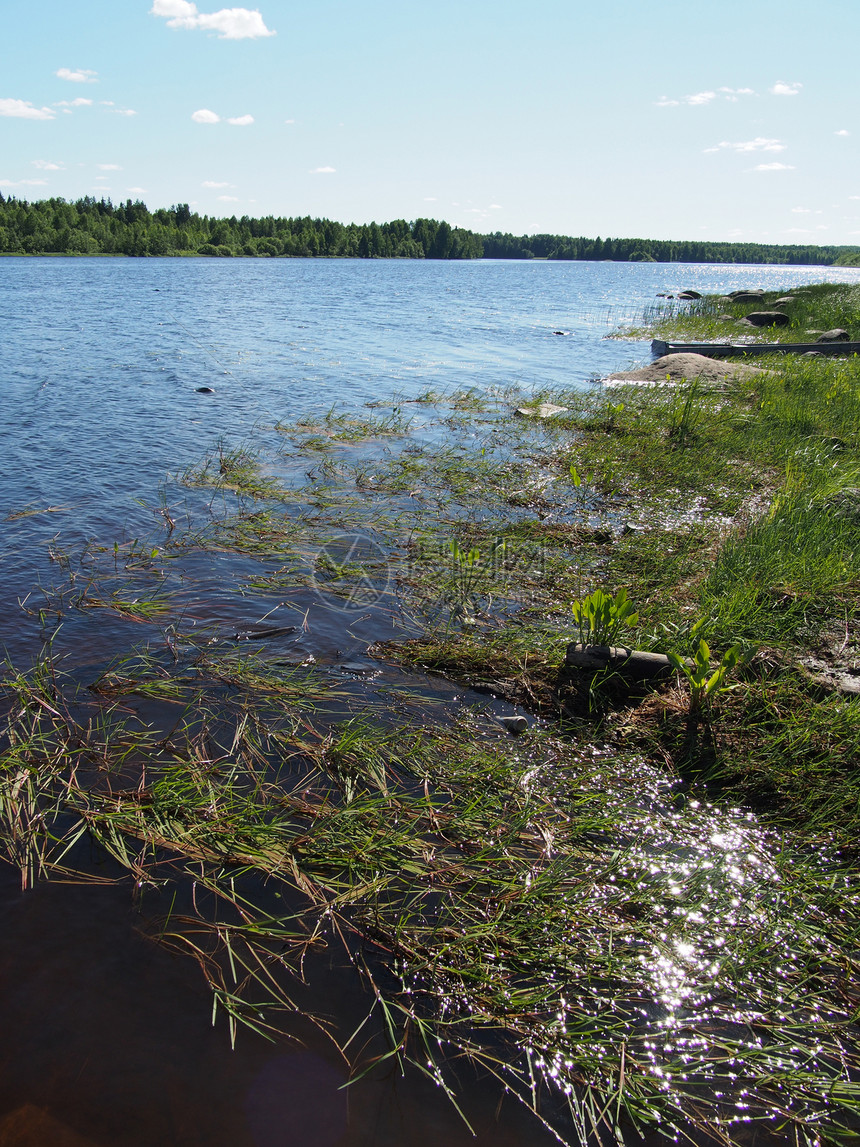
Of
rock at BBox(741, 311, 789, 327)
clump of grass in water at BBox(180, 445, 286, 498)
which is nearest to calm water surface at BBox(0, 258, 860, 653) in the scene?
clump of grass in water at BBox(180, 445, 286, 498)

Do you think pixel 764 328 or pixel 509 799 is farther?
pixel 764 328

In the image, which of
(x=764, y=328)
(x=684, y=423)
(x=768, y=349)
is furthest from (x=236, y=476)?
(x=764, y=328)

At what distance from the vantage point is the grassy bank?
9.48 feet

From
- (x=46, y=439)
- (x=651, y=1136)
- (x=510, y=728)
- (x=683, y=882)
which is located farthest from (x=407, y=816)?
(x=46, y=439)

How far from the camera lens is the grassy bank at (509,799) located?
2.89m

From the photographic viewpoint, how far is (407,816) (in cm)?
397

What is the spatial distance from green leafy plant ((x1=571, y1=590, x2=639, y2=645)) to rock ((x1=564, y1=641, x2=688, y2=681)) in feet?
0.44

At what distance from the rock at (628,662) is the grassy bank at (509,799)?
0.11 meters

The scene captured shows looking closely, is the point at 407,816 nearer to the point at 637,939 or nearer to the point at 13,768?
the point at 637,939

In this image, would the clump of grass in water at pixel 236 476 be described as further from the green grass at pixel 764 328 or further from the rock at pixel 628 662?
the green grass at pixel 764 328

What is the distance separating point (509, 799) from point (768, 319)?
3254 cm

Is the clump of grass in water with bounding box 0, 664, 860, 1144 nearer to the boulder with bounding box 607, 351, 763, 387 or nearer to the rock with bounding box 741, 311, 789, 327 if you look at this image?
the boulder with bounding box 607, 351, 763, 387

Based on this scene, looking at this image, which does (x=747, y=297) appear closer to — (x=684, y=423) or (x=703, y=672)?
(x=684, y=423)

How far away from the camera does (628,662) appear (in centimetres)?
511
